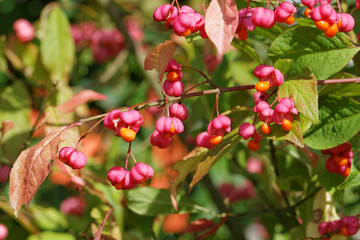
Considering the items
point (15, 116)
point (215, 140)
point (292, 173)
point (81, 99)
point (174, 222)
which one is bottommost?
point (174, 222)

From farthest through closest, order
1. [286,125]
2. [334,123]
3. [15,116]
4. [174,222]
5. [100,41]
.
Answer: [100,41]
[174,222]
[15,116]
[334,123]
[286,125]

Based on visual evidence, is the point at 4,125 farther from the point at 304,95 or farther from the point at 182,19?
the point at 304,95

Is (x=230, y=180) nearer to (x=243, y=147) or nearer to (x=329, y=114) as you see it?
(x=243, y=147)

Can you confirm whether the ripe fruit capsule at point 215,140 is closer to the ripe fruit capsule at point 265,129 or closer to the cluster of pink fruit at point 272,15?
the ripe fruit capsule at point 265,129

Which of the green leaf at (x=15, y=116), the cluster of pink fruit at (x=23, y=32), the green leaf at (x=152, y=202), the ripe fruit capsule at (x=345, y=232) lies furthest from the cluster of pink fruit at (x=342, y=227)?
the cluster of pink fruit at (x=23, y=32)

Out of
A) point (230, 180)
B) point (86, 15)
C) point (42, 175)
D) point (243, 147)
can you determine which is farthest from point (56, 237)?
point (86, 15)

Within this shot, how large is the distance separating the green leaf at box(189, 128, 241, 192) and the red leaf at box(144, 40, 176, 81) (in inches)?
5.4

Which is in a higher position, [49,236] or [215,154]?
[215,154]

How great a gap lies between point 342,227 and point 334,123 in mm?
164

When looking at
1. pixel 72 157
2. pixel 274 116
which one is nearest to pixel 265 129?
pixel 274 116

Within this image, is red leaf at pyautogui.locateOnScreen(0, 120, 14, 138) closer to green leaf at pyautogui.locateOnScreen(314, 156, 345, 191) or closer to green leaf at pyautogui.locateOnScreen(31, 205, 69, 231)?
green leaf at pyautogui.locateOnScreen(31, 205, 69, 231)

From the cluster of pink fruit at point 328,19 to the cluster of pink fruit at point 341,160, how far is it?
0.62ft

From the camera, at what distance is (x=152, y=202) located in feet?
3.62

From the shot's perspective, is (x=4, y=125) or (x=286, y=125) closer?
(x=286, y=125)
